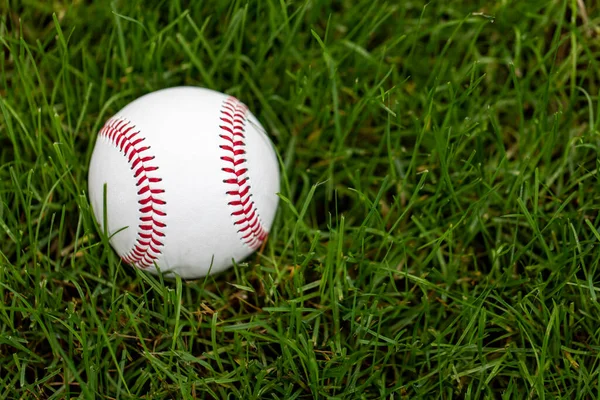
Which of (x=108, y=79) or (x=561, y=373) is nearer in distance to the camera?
(x=561, y=373)

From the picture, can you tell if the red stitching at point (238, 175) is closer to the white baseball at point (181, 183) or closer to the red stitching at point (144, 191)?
the white baseball at point (181, 183)

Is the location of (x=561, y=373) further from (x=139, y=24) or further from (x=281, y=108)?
(x=139, y=24)

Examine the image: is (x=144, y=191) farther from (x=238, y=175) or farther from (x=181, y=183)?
(x=238, y=175)

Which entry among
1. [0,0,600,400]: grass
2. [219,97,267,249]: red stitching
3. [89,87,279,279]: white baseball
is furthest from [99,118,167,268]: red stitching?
[219,97,267,249]: red stitching

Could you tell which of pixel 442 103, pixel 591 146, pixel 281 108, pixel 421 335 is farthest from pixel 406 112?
pixel 421 335

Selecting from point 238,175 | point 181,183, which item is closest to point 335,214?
point 238,175

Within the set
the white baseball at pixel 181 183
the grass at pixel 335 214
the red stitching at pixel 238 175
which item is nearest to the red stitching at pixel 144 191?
the white baseball at pixel 181 183
